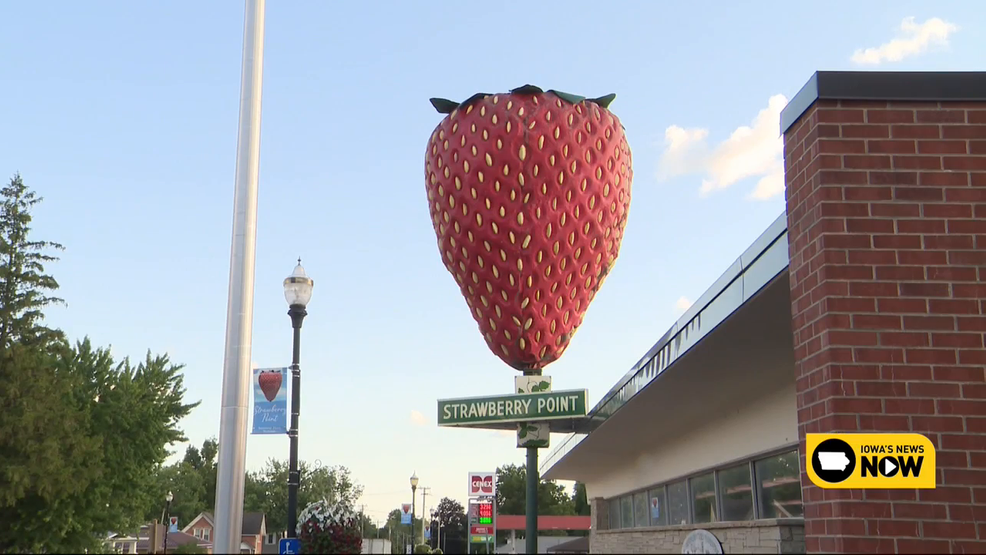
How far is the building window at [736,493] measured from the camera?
40.6 feet

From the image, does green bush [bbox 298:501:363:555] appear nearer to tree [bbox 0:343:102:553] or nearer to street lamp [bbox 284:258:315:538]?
street lamp [bbox 284:258:315:538]

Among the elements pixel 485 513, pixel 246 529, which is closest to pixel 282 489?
pixel 246 529

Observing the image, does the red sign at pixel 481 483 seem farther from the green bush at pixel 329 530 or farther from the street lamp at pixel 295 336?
the green bush at pixel 329 530

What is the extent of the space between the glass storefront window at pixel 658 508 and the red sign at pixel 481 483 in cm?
1064

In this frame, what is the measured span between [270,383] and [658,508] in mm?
8447

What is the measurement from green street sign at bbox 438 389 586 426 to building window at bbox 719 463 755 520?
219 inches

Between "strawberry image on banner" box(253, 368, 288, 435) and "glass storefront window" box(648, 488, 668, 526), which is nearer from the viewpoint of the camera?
"strawberry image on banner" box(253, 368, 288, 435)

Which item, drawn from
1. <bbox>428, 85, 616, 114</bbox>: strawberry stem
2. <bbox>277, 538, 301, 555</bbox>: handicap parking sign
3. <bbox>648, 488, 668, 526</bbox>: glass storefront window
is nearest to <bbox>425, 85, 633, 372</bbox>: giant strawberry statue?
<bbox>428, 85, 616, 114</bbox>: strawberry stem

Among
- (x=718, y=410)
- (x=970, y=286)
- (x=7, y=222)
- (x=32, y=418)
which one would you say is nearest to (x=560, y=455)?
(x=718, y=410)

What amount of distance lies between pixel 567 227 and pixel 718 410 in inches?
218

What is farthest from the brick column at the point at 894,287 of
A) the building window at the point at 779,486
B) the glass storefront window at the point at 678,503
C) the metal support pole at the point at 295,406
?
the glass storefront window at the point at 678,503

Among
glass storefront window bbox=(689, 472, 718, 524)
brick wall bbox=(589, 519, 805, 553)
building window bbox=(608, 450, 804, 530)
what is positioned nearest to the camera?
brick wall bbox=(589, 519, 805, 553)

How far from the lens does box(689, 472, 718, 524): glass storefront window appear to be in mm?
14133

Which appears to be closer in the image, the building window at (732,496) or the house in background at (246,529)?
the building window at (732,496)
